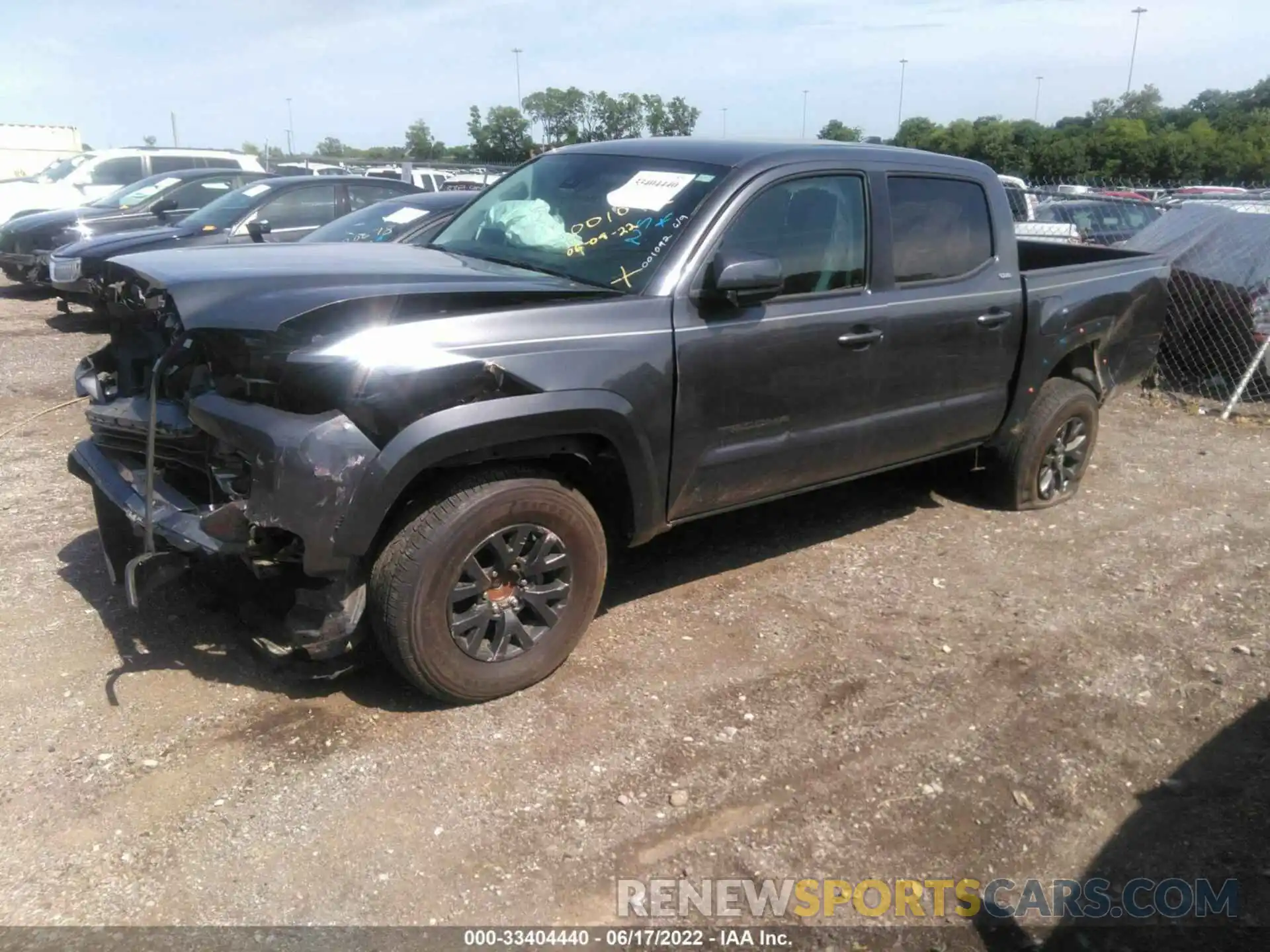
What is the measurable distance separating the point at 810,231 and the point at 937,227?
0.89 metres

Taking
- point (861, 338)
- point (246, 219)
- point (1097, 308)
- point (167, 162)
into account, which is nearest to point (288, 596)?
point (861, 338)

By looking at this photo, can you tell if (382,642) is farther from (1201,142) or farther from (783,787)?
(1201,142)

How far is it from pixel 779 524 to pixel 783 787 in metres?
2.38

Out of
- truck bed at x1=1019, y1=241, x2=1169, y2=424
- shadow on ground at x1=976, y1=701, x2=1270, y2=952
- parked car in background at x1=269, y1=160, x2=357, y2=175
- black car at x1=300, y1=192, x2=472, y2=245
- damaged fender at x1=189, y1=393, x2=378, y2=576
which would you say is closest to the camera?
shadow on ground at x1=976, y1=701, x2=1270, y2=952

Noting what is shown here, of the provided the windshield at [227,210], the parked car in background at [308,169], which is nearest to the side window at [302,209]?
the windshield at [227,210]

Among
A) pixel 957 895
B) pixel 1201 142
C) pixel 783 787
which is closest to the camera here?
pixel 957 895

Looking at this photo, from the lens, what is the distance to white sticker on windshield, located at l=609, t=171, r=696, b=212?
4.12 metres

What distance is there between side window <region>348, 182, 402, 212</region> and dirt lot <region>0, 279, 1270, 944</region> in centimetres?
652

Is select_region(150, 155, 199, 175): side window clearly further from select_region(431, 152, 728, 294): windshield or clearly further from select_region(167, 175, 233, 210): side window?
select_region(431, 152, 728, 294): windshield

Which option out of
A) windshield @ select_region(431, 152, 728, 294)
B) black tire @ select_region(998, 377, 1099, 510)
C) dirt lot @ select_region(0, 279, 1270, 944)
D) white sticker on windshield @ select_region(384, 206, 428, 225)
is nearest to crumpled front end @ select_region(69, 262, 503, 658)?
dirt lot @ select_region(0, 279, 1270, 944)

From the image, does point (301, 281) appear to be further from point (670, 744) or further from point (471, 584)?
point (670, 744)

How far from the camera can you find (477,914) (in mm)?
2746

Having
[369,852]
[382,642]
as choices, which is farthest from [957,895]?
[382,642]

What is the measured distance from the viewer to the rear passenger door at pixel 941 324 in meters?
4.63
